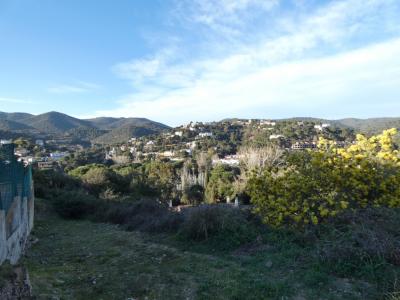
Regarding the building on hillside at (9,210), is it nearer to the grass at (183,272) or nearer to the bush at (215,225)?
the grass at (183,272)

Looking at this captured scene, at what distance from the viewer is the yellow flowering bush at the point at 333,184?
211 inches

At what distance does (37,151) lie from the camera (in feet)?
111

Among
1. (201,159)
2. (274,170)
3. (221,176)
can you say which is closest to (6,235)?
(274,170)

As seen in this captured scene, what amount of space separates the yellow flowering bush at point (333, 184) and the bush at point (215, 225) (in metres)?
0.69

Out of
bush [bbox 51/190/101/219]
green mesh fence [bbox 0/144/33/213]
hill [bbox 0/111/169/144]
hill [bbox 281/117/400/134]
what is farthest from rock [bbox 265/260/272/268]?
hill [bbox 0/111/169/144]

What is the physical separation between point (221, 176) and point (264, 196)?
14.7m

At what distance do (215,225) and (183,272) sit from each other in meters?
1.97

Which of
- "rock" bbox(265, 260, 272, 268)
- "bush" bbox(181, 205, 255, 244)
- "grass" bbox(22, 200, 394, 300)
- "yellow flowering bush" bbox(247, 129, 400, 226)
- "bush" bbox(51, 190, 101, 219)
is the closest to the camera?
"grass" bbox(22, 200, 394, 300)

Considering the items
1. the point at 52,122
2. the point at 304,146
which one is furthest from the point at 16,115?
the point at 304,146

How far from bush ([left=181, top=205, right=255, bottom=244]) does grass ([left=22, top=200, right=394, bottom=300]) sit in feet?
0.87

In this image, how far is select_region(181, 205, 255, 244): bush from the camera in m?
6.31

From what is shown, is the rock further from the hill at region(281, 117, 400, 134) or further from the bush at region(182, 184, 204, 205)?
the hill at region(281, 117, 400, 134)

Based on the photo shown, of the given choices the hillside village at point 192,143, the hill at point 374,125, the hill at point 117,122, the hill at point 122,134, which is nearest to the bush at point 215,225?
the hill at point 374,125

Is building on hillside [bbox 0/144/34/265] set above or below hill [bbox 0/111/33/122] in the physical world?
below
